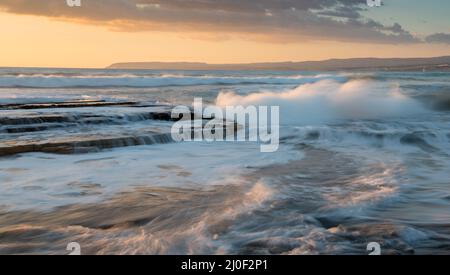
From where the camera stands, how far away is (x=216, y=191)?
223 inches

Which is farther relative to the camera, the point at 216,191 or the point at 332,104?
the point at 332,104

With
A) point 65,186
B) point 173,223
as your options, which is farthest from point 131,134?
point 173,223

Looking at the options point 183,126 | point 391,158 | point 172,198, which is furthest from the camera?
point 183,126

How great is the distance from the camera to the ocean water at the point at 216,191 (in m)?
3.95

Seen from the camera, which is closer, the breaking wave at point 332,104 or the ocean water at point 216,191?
the ocean water at point 216,191

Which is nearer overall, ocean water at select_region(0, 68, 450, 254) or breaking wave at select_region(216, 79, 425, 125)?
ocean water at select_region(0, 68, 450, 254)

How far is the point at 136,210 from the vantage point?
4828 mm

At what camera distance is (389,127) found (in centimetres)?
1262

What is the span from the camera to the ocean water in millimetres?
3945

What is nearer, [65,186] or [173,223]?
[173,223]

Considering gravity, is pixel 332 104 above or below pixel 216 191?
above
